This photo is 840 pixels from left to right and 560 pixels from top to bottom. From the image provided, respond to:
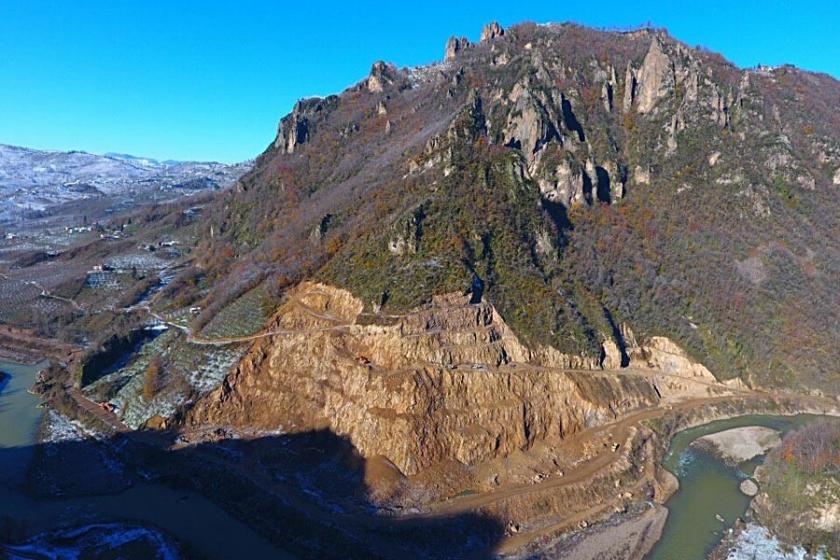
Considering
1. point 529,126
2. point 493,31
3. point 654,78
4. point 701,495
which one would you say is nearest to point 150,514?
point 701,495

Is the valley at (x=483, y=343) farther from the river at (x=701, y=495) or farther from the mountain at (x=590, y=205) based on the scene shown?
the mountain at (x=590, y=205)

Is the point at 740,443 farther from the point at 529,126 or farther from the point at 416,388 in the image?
the point at 529,126

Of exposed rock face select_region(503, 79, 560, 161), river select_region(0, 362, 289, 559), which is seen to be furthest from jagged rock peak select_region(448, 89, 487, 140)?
river select_region(0, 362, 289, 559)

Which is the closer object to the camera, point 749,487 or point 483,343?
point 749,487

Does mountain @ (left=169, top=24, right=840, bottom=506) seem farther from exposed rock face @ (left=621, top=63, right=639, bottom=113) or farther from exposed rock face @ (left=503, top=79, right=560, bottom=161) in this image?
exposed rock face @ (left=621, top=63, right=639, bottom=113)

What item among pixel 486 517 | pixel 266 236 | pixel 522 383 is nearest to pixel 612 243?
pixel 522 383

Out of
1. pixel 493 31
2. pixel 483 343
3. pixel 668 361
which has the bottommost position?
pixel 668 361
